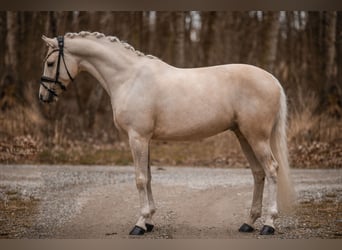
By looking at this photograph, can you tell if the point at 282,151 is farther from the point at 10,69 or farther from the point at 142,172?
the point at 10,69

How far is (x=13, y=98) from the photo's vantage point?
6.96 metres

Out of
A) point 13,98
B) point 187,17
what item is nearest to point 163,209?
point 13,98

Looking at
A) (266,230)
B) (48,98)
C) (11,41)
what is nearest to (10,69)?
(11,41)

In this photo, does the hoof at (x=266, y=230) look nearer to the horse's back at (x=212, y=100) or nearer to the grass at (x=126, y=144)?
the horse's back at (x=212, y=100)

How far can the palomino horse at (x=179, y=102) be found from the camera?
4.06m

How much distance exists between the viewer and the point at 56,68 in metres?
4.25

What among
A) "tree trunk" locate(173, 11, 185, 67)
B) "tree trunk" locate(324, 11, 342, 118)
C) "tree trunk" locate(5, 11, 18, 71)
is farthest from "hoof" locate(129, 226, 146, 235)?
"tree trunk" locate(173, 11, 185, 67)

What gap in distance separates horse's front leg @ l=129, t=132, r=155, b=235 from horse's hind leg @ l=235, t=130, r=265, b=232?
0.83 metres

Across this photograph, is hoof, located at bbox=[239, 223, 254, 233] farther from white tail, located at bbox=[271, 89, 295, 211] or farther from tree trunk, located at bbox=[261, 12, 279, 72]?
tree trunk, located at bbox=[261, 12, 279, 72]

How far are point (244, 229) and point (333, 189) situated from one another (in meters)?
1.65

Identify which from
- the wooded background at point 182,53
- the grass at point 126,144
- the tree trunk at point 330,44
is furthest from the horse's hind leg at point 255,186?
the tree trunk at point 330,44

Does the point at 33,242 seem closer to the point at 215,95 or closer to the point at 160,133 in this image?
the point at 160,133

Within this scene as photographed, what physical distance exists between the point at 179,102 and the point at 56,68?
3.62ft

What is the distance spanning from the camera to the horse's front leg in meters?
4.05
